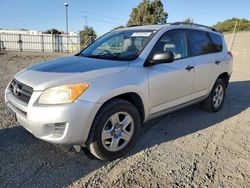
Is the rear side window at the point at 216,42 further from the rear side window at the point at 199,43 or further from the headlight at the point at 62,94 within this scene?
the headlight at the point at 62,94

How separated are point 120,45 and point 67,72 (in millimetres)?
1272

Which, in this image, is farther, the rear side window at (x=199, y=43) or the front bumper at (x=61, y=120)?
the rear side window at (x=199, y=43)

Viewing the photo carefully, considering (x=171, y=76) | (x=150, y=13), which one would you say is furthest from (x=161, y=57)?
(x=150, y=13)

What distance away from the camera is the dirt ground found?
9.98 ft

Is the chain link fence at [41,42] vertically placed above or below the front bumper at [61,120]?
above

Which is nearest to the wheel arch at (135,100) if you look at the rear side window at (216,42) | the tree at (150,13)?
the rear side window at (216,42)

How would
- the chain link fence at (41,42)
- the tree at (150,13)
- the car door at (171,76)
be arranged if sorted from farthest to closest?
the tree at (150,13) → the chain link fence at (41,42) → the car door at (171,76)

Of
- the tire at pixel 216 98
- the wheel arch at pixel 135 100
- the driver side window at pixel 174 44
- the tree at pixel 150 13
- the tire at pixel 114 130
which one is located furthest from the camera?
the tree at pixel 150 13

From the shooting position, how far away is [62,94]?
3.02 m

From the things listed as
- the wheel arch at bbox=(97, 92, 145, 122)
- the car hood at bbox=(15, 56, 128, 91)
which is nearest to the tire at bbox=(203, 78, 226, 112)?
the wheel arch at bbox=(97, 92, 145, 122)

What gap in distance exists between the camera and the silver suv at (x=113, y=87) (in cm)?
302

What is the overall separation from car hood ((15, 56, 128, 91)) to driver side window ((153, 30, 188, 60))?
75cm

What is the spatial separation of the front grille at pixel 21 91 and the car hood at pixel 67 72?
2.0 inches

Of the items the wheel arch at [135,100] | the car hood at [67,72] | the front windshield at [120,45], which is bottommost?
the wheel arch at [135,100]
